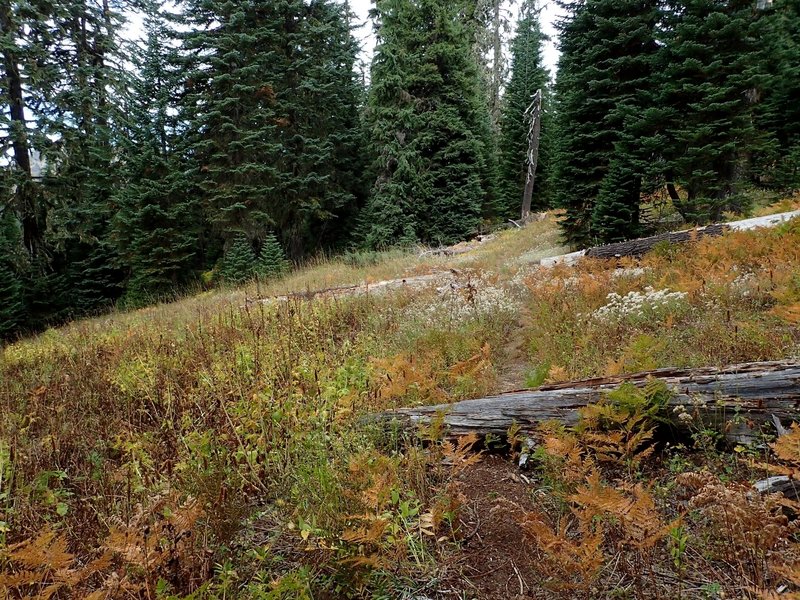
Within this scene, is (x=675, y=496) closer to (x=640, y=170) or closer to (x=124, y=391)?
(x=124, y=391)

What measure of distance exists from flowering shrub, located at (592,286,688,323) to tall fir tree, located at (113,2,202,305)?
16.4 meters

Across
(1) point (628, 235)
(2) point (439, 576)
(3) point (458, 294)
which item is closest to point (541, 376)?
(2) point (439, 576)

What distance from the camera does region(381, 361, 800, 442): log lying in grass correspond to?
2.31m

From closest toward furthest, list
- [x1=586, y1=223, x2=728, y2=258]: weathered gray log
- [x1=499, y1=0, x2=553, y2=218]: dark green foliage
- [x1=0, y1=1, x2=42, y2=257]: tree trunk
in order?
[x1=586, y1=223, x2=728, y2=258]: weathered gray log → [x1=0, y1=1, x2=42, y2=257]: tree trunk → [x1=499, y1=0, x2=553, y2=218]: dark green foliage

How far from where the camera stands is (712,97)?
29.8ft

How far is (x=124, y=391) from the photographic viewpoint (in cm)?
433

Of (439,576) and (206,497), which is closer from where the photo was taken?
(439,576)

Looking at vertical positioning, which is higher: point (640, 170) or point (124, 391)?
point (640, 170)

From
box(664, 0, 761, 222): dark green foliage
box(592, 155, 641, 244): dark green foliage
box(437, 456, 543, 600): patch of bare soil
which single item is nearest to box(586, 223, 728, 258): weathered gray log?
box(664, 0, 761, 222): dark green foliage

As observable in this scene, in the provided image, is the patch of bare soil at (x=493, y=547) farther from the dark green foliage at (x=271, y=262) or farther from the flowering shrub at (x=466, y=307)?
the dark green foliage at (x=271, y=262)

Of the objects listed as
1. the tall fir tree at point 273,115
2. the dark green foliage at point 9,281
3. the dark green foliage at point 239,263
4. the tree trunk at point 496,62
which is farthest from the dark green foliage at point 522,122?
the dark green foliage at point 9,281

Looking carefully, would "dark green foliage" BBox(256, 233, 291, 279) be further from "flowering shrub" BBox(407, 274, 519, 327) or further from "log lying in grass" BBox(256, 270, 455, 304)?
"flowering shrub" BBox(407, 274, 519, 327)

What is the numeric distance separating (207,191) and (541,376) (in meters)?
17.1

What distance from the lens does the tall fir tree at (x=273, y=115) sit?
17.3 m
